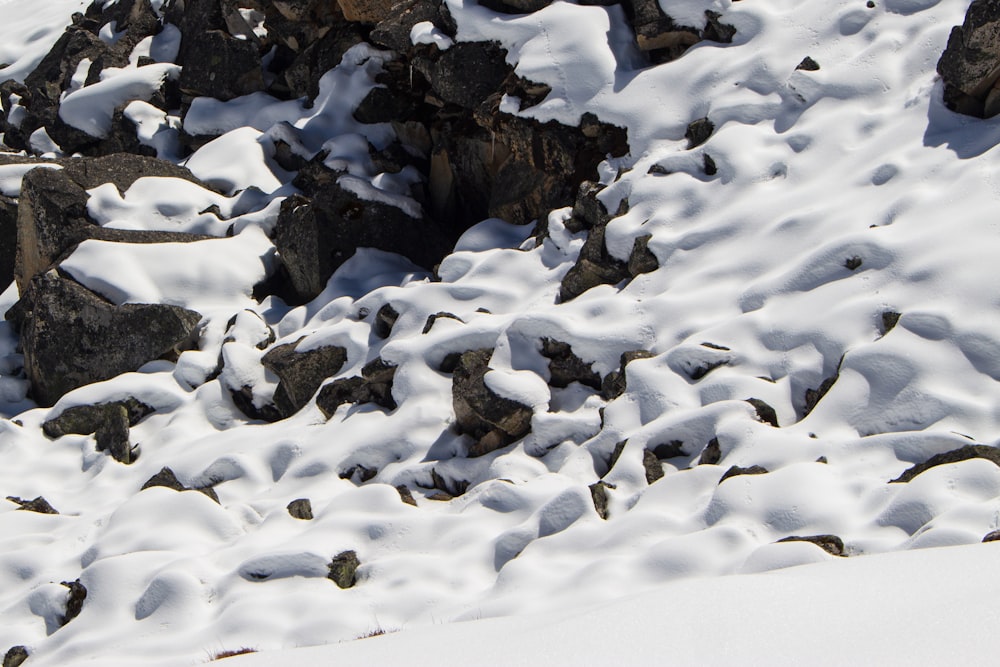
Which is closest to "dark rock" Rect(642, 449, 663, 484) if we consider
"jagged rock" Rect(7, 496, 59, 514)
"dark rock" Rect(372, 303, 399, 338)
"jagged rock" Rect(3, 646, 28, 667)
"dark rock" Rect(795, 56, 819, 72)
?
"dark rock" Rect(372, 303, 399, 338)

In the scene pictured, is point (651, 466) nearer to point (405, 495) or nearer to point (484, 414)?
point (484, 414)

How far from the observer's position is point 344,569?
7207mm

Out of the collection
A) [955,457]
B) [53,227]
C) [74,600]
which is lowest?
[74,600]

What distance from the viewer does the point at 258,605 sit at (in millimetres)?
6887

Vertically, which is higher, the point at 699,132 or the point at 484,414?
the point at 699,132

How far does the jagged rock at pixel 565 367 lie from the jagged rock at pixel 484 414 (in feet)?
1.76

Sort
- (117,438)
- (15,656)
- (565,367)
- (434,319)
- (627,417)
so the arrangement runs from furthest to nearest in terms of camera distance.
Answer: (117,438), (434,319), (565,367), (627,417), (15,656)

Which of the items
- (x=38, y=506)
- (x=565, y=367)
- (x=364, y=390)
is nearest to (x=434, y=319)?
(x=364, y=390)

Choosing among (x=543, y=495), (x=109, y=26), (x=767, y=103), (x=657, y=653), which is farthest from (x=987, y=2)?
(x=109, y=26)

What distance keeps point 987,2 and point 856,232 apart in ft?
8.54

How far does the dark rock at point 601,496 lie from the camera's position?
716 cm

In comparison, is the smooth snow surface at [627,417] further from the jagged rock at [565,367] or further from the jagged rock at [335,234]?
the jagged rock at [335,234]

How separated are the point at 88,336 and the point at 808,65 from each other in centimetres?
859

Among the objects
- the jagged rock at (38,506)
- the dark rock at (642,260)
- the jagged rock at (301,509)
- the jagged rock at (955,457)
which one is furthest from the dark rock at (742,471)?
the jagged rock at (38,506)
